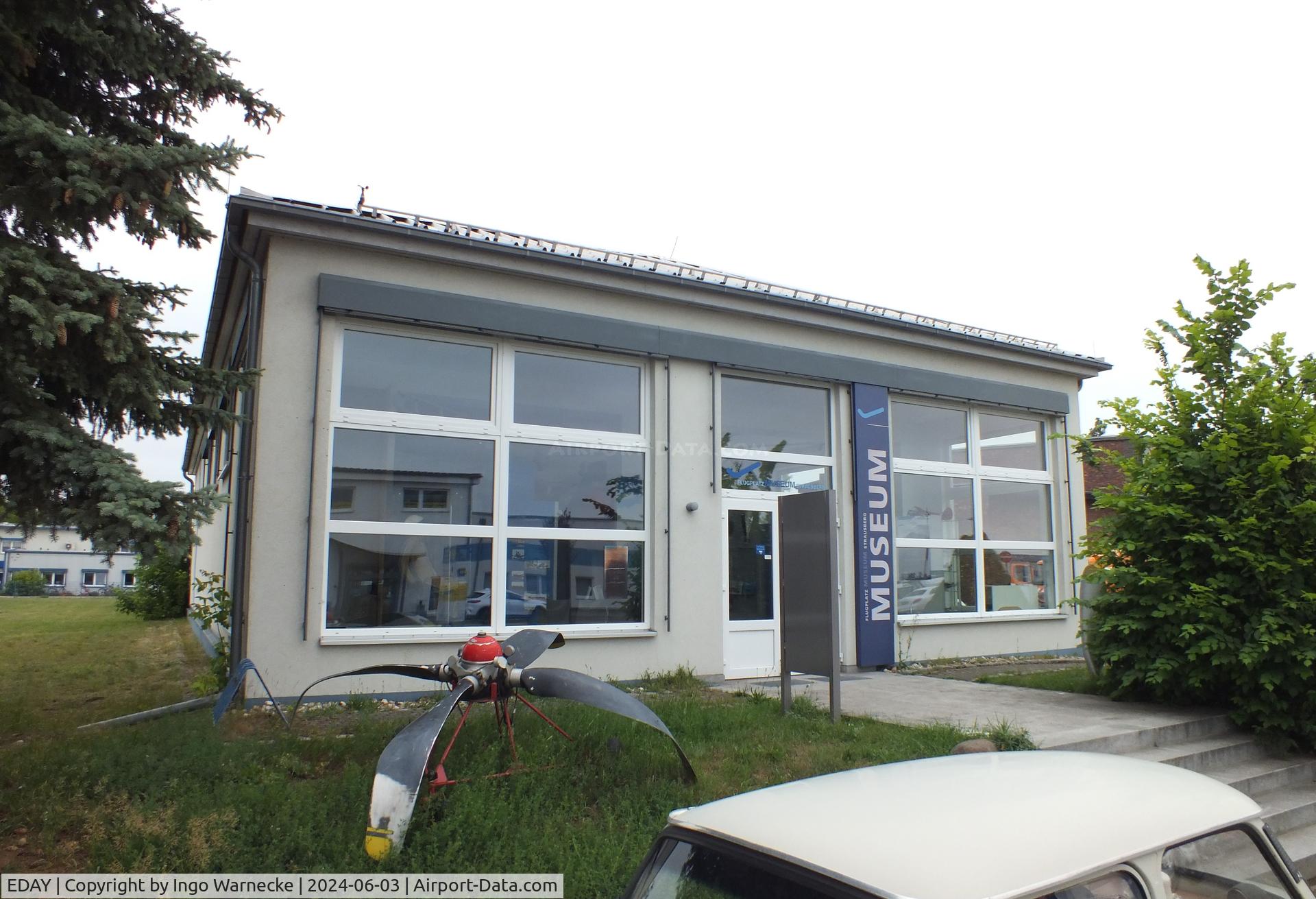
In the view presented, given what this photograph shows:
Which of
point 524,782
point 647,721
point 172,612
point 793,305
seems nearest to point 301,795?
point 524,782

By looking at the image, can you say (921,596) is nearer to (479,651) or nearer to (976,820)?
(479,651)

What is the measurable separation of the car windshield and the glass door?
27.3 ft

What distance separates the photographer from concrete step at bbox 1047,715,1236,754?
6.74 m

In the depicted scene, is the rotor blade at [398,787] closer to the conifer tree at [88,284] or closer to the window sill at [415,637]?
the conifer tree at [88,284]

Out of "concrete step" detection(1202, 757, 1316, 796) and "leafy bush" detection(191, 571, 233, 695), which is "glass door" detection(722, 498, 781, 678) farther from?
"leafy bush" detection(191, 571, 233, 695)

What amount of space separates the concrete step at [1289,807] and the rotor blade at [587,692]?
421cm

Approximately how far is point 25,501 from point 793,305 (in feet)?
28.9

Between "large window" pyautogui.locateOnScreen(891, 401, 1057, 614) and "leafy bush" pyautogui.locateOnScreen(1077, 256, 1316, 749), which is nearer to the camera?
"leafy bush" pyautogui.locateOnScreen(1077, 256, 1316, 749)

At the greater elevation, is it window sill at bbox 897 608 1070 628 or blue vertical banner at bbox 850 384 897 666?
blue vertical banner at bbox 850 384 897 666

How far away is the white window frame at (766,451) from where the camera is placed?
11.1 m

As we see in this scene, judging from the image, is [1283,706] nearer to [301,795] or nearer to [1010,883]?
[1010,883]

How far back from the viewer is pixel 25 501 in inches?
194

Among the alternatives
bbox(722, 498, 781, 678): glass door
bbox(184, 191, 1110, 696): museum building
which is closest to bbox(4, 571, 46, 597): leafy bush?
bbox(184, 191, 1110, 696): museum building

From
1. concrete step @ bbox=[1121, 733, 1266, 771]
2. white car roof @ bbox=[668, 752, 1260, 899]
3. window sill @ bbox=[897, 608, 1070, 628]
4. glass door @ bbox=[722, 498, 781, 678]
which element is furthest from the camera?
window sill @ bbox=[897, 608, 1070, 628]
